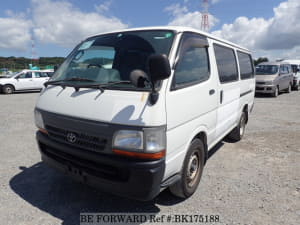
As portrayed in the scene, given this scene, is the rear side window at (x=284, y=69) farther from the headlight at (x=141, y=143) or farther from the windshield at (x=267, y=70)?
the headlight at (x=141, y=143)

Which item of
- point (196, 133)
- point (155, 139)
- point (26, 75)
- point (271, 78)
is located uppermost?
point (26, 75)

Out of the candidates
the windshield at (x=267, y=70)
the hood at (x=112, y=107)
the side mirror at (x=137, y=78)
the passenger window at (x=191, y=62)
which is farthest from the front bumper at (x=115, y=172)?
the windshield at (x=267, y=70)

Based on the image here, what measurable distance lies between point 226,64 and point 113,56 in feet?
6.89

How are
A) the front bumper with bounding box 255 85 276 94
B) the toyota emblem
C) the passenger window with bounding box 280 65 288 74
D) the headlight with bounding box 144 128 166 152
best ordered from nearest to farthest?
1. the headlight with bounding box 144 128 166 152
2. the toyota emblem
3. the front bumper with bounding box 255 85 276 94
4. the passenger window with bounding box 280 65 288 74

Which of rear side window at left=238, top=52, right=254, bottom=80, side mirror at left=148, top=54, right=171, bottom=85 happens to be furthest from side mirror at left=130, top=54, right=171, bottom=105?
rear side window at left=238, top=52, right=254, bottom=80

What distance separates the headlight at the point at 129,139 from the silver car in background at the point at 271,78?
12689 millimetres

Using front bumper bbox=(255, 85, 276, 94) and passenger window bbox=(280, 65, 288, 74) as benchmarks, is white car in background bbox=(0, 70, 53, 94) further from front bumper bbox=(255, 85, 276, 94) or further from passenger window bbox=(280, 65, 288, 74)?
passenger window bbox=(280, 65, 288, 74)

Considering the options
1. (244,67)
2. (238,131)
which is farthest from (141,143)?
(244,67)

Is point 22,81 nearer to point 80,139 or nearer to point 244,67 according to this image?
point 244,67

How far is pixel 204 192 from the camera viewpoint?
121 inches

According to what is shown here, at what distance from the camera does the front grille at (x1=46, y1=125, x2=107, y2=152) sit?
2.19 m

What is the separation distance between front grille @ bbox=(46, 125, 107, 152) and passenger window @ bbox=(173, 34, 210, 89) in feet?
3.27

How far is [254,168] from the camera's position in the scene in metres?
3.83

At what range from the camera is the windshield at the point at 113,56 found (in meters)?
2.55
